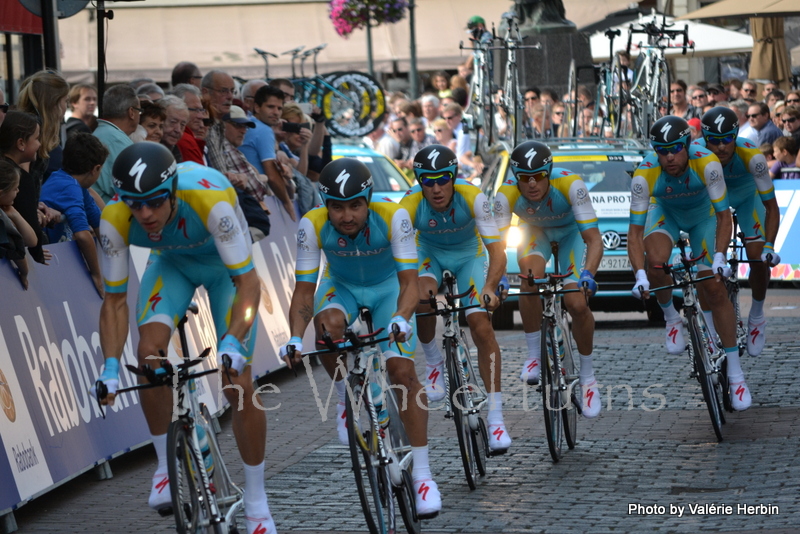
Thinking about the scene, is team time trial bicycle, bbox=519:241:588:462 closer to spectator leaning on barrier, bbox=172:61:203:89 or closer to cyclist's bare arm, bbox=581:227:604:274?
cyclist's bare arm, bbox=581:227:604:274

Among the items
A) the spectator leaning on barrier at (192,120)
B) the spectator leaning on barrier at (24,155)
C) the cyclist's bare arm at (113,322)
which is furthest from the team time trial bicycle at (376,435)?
the spectator leaning on barrier at (192,120)

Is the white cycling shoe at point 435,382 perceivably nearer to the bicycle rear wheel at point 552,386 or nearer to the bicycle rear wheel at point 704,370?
the bicycle rear wheel at point 552,386

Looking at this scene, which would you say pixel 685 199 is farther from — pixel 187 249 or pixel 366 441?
pixel 187 249

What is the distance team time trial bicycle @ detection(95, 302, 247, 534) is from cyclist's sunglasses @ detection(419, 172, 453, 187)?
283 cm

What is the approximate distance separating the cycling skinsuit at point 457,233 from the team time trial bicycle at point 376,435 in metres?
1.88

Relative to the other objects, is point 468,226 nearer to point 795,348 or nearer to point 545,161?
point 545,161

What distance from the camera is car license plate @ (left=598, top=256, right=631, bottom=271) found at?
14.4 metres

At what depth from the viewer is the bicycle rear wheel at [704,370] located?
9133 mm

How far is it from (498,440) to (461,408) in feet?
1.43

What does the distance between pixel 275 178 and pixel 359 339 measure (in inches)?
249

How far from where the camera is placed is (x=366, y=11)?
27.0 meters

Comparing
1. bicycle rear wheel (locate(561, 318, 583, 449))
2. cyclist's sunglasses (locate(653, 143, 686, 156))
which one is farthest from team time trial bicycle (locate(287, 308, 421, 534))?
cyclist's sunglasses (locate(653, 143, 686, 156))

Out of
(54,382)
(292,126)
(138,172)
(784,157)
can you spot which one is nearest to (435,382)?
(54,382)

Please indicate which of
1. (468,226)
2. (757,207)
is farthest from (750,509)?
(757,207)
